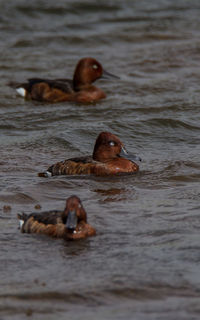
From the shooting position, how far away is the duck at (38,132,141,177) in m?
10.6

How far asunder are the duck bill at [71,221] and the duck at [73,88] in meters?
8.37

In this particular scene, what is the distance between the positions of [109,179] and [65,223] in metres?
2.61

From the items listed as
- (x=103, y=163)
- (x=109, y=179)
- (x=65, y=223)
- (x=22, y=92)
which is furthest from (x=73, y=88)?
(x=65, y=223)

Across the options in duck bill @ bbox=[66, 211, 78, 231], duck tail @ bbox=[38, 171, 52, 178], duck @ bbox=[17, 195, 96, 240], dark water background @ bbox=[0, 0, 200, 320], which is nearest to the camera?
dark water background @ bbox=[0, 0, 200, 320]

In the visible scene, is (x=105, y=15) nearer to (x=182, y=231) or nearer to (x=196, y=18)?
(x=196, y=18)

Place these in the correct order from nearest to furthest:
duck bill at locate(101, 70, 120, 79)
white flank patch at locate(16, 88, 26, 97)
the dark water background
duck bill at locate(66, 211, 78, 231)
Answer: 1. the dark water background
2. duck bill at locate(66, 211, 78, 231)
3. white flank patch at locate(16, 88, 26, 97)
4. duck bill at locate(101, 70, 120, 79)

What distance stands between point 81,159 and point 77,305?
4.55 meters

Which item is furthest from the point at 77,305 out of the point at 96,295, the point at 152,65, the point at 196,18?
the point at 196,18

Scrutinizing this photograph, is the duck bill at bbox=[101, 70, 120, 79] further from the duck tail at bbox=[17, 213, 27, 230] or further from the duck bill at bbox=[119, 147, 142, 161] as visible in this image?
the duck tail at bbox=[17, 213, 27, 230]

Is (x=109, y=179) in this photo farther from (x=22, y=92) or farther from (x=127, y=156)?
(x=22, y=92)

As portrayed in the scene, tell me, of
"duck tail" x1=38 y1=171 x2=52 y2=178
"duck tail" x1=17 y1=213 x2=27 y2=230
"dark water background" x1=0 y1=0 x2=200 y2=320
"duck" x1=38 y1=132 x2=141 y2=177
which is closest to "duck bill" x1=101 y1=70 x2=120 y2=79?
"dark water background" x1=0 y1=0 x2=200 y2=320

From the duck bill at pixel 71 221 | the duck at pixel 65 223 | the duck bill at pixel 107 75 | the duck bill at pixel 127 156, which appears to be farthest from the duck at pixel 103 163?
the duck bill at pixel 107 75

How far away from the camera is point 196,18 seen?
23.8 m

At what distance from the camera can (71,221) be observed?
776 centimetres
